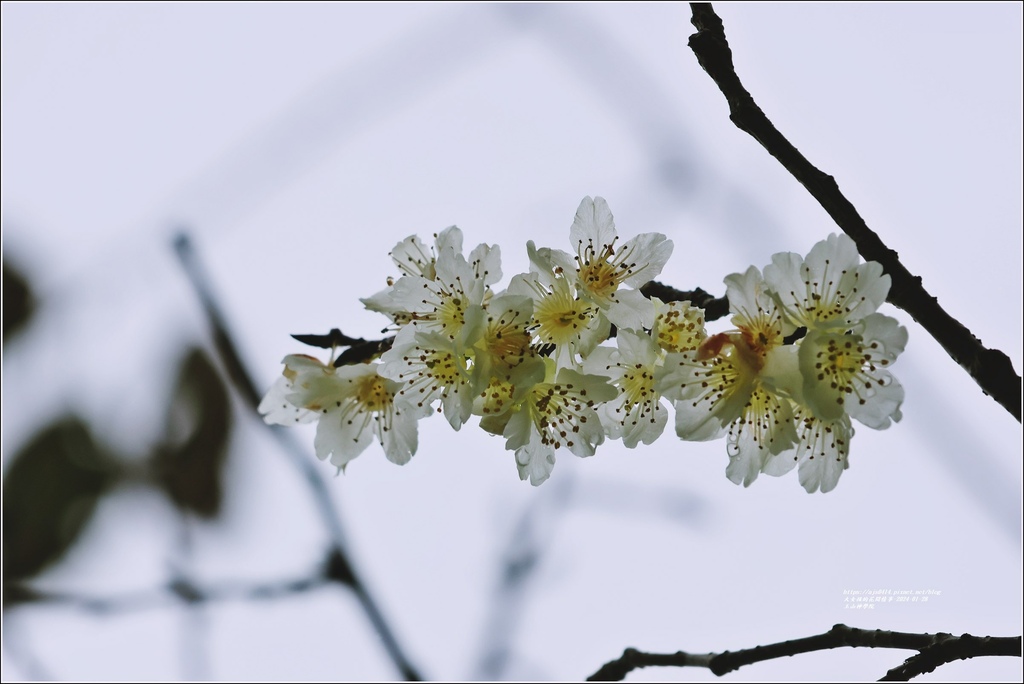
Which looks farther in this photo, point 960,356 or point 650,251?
point 650,251

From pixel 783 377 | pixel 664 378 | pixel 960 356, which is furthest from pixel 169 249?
pixel 960 356

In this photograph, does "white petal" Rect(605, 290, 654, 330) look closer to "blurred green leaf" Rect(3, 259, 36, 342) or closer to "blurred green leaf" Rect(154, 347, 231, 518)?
"blurred green leaf" Rect(154, 347, 231, 518)

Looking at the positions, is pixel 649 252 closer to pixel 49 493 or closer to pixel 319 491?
pixel 319 491

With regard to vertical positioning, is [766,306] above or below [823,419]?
above

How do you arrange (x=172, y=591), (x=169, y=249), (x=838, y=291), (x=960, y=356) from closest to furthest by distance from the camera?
(x=960, y=356), (x=838, y=291), (x=169, y=249), (x=172, y=591)

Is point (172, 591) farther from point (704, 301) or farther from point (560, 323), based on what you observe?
point (704, 301)

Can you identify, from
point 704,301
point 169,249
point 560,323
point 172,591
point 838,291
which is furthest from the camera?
point 172,591

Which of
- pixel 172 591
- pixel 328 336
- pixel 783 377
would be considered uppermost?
pixel 783 377

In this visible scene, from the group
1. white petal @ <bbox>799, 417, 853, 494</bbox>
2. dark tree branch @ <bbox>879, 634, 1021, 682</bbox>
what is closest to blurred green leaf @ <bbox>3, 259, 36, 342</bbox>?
white petal @ <bbox>799, 417, 853, 494</bbox>
